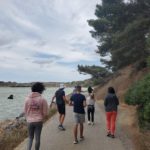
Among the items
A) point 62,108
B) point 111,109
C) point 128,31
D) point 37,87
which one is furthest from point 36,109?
point 128,31

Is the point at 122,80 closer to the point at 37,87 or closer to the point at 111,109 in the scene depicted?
the point at 111,109

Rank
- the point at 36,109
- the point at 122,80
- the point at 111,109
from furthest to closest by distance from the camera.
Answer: the point at 122,80 → the point at 111,109 → the point at 36,109

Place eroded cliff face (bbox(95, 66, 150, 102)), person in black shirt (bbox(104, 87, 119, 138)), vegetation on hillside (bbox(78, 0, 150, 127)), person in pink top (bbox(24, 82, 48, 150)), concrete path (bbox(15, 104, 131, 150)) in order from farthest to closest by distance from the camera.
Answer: eroded cliff face (bbox(95, 66, 150, 102))
vegetation on hillside (bbox(78, 0, 150, 127))
person in black shirt (bbox(104, 87, 119, 138))
concrete path (bbox(15, 104, 131, 150))
person in pink top (bbox(24, 82, 48, 150))

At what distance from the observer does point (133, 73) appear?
41875 mm

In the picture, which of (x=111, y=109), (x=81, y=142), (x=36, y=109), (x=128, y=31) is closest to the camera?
(x=36, y=109)

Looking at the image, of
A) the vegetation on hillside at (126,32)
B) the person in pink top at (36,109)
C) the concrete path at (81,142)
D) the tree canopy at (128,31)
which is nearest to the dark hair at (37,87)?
the person in pink top at (36,109)

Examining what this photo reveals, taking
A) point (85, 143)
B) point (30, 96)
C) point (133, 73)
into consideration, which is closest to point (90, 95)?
point (85, 143)

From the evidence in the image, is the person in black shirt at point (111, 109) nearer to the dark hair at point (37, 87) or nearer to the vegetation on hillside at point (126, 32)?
the dark hair at point (37, 87)

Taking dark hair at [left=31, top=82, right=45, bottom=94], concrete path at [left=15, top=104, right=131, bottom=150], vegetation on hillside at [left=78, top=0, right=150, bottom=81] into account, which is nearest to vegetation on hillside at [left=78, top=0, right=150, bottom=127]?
vegetation on hillside at [left=78, top=0, right=150, bottom=81]

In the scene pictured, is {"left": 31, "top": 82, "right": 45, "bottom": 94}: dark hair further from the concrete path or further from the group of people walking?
the concrete path

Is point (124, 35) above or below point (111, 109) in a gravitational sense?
above

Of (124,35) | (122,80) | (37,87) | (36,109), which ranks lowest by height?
(36,109)

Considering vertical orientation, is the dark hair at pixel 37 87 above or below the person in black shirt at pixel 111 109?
above

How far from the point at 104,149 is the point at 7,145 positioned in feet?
11.5
